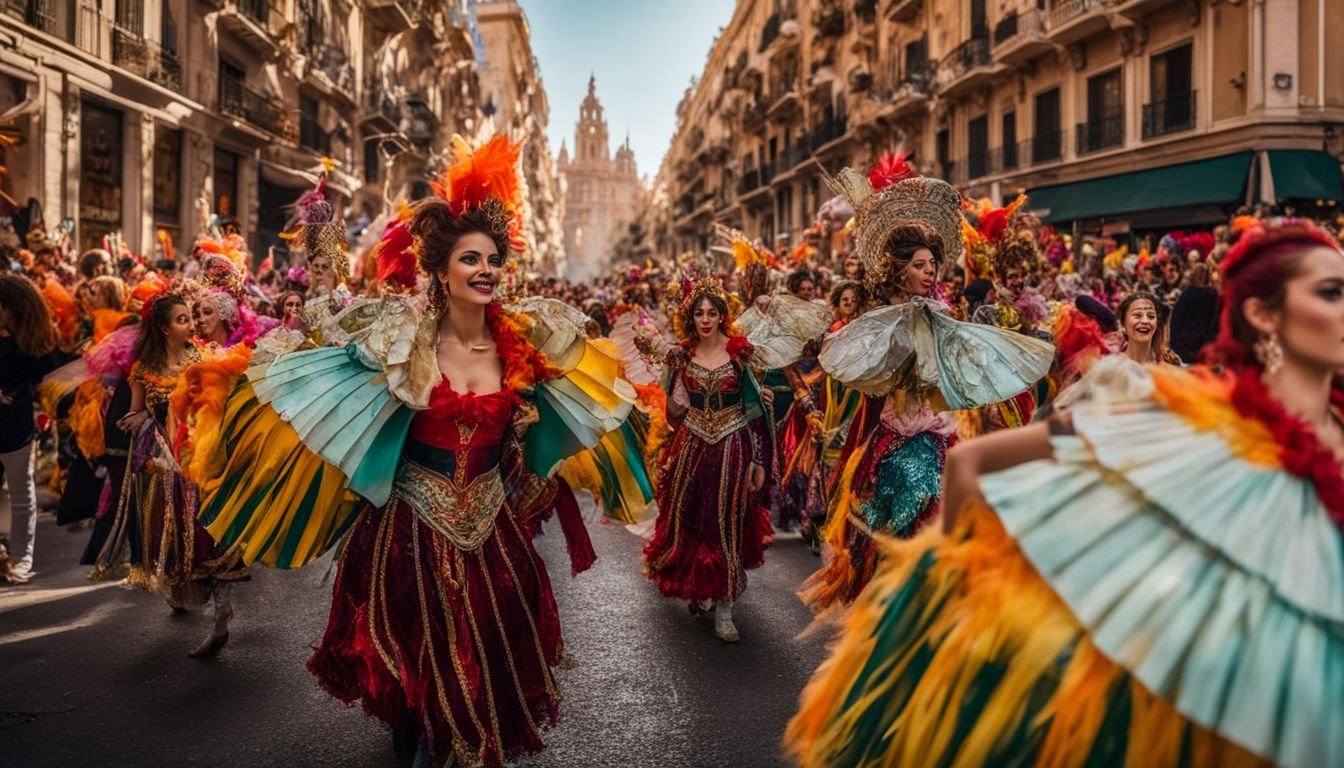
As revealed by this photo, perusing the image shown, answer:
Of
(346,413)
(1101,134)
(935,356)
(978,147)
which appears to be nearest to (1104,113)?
(1101,134)

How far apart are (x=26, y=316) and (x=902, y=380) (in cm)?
565

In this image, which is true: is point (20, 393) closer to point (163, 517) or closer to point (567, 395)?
point (163, 517)

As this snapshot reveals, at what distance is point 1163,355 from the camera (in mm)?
5961

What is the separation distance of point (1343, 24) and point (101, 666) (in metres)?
20.6

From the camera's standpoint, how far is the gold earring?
2.26 metres

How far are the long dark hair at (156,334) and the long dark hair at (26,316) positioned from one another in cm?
124

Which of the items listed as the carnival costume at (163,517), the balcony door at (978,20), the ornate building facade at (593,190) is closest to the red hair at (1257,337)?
the carnival costume at (163,517)

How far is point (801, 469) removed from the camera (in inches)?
344

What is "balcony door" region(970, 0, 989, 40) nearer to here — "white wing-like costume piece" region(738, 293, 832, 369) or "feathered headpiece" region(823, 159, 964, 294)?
"white wing-like costume piece" region(738, 293, 832, 369)

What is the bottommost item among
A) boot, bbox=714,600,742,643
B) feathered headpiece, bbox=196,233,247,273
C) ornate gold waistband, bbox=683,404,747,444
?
boot, bbox=714,600,742,643

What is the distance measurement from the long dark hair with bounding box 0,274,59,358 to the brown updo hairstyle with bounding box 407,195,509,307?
435 cm

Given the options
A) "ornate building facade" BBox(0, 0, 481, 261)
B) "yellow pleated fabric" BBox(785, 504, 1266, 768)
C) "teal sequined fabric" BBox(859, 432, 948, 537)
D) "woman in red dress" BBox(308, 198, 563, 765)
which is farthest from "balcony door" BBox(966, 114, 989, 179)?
"yellow pleated fabric" BBox(785, 504, 1266, 768)

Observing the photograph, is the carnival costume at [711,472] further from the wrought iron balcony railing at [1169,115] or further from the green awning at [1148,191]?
the wrought iron balcony railing at [1169,115]

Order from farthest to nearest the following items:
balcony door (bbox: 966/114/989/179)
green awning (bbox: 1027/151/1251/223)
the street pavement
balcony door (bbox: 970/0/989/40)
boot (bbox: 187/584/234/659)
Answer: balcony door (bbox: 966/114/989/179)
balcony door (bbox: 970/0/989/40)
green awning (bbox: 1027/151/1251/223)
boot (bbox: 187/584/234/659)
the street pavement
